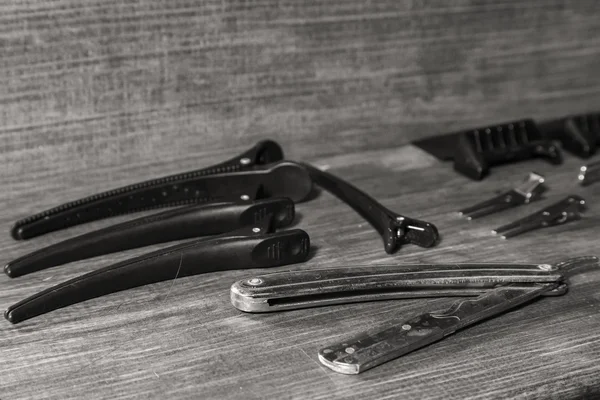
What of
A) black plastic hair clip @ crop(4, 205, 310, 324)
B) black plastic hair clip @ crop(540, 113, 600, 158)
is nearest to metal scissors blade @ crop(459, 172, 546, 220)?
black plastic hair clip @ crop(540, 113, 600, 158)

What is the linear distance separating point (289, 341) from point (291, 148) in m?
0.43

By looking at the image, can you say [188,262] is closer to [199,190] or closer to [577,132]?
[199,190]

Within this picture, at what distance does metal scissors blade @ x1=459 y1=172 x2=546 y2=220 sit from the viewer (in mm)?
982

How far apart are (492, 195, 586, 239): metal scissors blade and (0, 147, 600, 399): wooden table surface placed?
0.01 meters

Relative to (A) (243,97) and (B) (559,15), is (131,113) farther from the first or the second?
(B) (559,15)

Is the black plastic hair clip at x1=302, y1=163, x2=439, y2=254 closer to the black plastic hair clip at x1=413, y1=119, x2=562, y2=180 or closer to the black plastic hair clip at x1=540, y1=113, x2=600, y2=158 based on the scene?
the black plastic hair clip at x1=413, y1=119, x2=562, y2=180

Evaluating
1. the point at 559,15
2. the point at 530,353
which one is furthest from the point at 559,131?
the point at 530,353

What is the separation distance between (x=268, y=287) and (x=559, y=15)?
70 centimetres

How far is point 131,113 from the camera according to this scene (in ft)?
3.31

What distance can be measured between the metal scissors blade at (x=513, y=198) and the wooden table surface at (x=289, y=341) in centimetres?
5

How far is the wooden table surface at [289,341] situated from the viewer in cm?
68

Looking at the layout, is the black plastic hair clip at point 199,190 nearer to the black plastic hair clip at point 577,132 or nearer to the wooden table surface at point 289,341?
the wooden table surface at point 289,341

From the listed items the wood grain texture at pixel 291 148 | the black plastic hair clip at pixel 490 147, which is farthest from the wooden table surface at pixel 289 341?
the black plastic hair clip at pixel 490 147

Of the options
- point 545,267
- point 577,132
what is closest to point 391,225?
point 545,267
